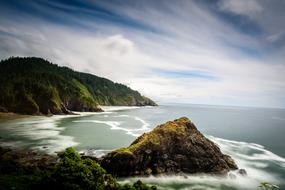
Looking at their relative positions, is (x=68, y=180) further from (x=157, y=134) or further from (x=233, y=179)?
(x=233, y=179)

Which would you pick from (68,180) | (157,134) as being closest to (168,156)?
(157,134)

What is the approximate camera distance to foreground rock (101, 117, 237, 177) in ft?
116

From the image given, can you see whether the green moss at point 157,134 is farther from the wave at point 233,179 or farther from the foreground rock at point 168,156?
the wave at point 233,179

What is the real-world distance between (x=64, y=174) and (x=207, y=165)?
2538cm

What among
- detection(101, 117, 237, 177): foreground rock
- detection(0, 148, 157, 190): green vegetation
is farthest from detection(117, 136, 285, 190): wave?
detection(0, 148, 157, 190): green vegetation

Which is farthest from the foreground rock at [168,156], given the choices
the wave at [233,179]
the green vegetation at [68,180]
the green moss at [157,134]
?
the green vegetation at [68,180]

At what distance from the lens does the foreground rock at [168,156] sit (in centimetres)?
3547

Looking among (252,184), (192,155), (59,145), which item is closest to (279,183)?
(252,184)

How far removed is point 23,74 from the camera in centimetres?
13800

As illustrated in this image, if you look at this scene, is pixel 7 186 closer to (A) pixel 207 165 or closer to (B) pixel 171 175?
(B) pixel 171 175

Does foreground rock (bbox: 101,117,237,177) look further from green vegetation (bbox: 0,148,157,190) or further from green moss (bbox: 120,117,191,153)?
green vegetation (bbox: 0,148,157,190)

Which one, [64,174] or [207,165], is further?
[207,165]

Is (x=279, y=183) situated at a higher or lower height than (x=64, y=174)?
lower

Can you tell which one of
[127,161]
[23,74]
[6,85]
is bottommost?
[127,161]
